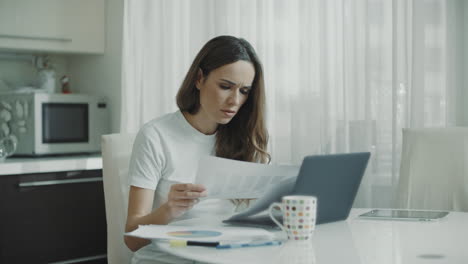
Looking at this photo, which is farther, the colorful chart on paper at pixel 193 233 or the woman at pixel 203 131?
the woman at pixel 203 131

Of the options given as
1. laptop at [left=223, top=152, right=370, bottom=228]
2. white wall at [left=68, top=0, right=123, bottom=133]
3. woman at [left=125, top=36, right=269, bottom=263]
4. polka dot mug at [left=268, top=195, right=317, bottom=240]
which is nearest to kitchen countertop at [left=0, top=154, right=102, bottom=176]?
white wall at [left=68, top=0, right=123, bottom=133]

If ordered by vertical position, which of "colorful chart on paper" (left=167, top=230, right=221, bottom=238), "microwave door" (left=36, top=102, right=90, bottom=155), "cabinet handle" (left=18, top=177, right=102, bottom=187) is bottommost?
"cabinet handle" (left=18, top=177, right=102, bottom=187)

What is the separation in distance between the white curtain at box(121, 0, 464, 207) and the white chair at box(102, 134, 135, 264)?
3.31 feet

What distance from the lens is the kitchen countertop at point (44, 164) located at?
10.4 ft

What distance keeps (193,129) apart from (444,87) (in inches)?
43.0

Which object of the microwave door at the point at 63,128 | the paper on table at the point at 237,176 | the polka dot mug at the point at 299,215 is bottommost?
the polka dot mug at the point at 299,215

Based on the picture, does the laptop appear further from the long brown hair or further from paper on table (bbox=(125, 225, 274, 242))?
the long brown hair

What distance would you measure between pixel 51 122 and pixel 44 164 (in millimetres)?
416

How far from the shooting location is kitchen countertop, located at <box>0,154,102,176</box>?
3162 millimetres

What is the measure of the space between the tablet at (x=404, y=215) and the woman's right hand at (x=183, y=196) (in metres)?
0.53

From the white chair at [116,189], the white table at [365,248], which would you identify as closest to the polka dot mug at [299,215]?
the white table at [365,248]

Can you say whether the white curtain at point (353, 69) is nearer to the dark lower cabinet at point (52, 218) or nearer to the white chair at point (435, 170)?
the white chair at point (435, 170)

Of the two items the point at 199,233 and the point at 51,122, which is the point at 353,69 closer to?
the point at 199,233

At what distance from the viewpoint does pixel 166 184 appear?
1.96 metres
